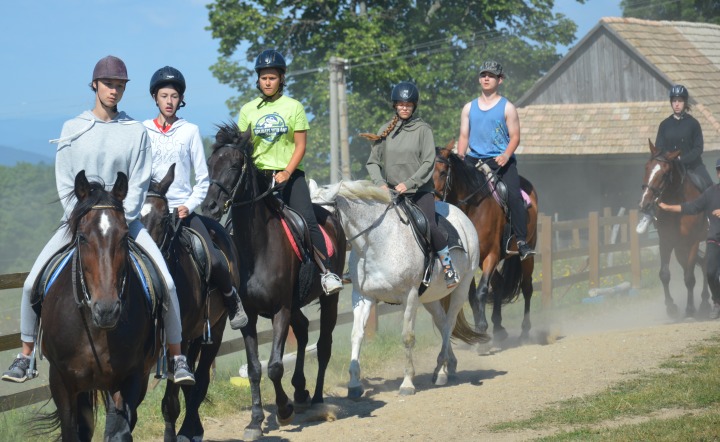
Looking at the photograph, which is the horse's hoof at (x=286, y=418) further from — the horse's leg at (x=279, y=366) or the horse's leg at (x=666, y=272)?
the horse's leg at (x=666, y=272)

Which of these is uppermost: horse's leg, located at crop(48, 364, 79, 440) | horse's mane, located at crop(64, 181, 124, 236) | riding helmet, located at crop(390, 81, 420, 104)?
riding helmet, located at crop(390, 81, 420, 104)

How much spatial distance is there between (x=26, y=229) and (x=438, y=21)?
20.6 metres

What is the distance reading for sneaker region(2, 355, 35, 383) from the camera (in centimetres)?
589

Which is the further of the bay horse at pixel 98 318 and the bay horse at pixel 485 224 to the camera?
the bay horse at pixel 485 224

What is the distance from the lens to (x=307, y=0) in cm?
3794

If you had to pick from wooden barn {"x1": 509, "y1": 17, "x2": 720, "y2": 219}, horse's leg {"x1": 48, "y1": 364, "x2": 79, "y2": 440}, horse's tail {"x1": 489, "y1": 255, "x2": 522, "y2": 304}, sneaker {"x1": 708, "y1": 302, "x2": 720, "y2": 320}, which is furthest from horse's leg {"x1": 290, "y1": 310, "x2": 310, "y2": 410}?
wooden barn {"x1": 509, "y1": 17, "x2": 720, "y2": 219}

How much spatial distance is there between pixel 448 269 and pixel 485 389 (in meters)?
1.27

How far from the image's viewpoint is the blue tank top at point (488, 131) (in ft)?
39.8

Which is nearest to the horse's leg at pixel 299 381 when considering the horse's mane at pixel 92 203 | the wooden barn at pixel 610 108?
the horse's mane at pixel 92 203

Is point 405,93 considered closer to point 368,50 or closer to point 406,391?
point 406,391

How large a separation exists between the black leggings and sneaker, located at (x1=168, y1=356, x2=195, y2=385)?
3.85 meters

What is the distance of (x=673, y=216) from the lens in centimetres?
1452

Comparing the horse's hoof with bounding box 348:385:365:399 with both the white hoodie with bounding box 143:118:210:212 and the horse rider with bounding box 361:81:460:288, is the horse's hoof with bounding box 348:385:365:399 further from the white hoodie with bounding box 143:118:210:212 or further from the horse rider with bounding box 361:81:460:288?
the white hoodie with bounding box 143:118:210:212

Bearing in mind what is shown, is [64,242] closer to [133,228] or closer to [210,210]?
[133,228]
